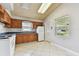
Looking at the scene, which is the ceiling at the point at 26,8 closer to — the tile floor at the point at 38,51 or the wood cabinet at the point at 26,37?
the wood cabinet at the point at 26,37

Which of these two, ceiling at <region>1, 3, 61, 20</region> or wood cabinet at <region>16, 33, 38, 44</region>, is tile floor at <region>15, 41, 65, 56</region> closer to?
wood cabinet at <region>16, 33, 38, 44</region>

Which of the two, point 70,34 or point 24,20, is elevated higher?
point 24,20

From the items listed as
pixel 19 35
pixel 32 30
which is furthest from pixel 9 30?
pixel 32 30

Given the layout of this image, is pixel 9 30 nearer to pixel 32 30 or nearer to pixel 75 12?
pixel 32 30

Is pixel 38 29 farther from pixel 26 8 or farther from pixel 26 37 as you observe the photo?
pixel 26 8

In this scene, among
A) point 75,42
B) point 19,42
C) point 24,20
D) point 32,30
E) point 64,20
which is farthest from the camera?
point 32,30

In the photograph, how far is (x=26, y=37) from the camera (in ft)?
23.9

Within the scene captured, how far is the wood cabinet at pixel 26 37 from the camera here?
673cm

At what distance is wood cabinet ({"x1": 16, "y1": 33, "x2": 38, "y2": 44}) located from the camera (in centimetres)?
673

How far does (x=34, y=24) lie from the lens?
8.44 m

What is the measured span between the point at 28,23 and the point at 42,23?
134 centimetres

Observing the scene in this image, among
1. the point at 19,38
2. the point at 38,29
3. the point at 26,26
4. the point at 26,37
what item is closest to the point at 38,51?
the point at 19,38

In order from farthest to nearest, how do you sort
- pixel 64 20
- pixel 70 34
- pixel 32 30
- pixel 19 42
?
pixel 32 30 < pixel 19 42 < pixel 64 20 < pixel 70 34

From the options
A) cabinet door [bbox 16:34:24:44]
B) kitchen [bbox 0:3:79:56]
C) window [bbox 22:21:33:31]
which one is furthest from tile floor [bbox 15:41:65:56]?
window [bbox 22:21:33:31]
